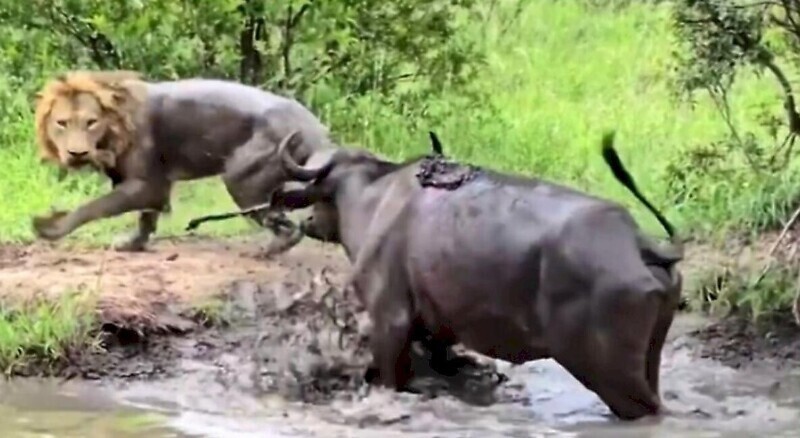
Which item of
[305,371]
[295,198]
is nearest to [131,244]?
[295,198]

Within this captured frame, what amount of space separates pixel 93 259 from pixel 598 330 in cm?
376

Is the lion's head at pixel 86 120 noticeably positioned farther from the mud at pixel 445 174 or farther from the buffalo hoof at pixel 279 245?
the mud at pixel 445 174

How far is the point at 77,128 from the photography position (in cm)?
966

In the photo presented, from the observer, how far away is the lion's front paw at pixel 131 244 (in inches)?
386

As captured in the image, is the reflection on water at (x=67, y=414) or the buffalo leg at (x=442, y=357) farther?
the buffalo leg at (x=442, y=357)

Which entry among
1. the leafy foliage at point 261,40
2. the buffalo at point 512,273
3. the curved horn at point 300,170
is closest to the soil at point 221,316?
the buffalo at point 512,273

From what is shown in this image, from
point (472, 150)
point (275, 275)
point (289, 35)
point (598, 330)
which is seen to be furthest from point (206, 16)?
point (598, 330)

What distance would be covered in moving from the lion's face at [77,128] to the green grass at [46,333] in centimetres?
169

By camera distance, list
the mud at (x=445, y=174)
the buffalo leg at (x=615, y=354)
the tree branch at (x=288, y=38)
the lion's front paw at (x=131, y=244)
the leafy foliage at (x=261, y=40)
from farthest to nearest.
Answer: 1. the tree branch at (x=288, y=38)
2. the leafy foliage at (x=261, y=40)
3. the lion's front paw at (x=131, y=244)
4. the mud at (x=445, y=174)
5. the buffalo leg at (x=615, y=354)

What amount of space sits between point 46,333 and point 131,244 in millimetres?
2102

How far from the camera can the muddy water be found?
6711 millimetres

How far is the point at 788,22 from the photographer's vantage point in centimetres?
906

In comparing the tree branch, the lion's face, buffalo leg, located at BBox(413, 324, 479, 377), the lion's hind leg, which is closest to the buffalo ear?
buffalo leg, located at BBox(413, 324, 479, 377)

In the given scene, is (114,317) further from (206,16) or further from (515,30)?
(515,30)
